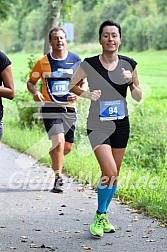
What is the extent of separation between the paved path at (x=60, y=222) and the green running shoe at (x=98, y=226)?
0.06 m

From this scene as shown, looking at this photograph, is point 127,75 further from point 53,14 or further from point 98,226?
point 53,14

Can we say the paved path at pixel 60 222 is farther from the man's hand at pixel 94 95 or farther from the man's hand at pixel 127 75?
the man's hand at pixel 127 75

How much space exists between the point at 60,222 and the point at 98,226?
0.80 meters

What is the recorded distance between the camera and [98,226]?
669 centimetres

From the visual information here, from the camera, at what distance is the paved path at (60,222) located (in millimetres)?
6367

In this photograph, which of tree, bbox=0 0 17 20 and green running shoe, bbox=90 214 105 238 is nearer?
green running shoe, bbox=90 214 105 238

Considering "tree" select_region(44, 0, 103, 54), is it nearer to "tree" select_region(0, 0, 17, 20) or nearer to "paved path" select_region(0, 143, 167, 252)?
"tree" select_region(0, 0, 17, 20)

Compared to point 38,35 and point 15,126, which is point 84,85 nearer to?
point 15,126

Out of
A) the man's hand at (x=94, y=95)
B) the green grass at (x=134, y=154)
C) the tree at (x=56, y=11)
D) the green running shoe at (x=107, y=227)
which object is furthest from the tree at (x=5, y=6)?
the green running shoe at (x=107, y=227)

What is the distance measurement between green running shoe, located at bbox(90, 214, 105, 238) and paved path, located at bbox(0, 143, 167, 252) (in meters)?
0.06

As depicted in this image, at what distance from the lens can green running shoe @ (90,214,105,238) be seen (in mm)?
6629

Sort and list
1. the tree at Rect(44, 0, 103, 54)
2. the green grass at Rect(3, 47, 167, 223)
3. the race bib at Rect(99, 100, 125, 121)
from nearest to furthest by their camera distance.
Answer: the race bib at Rect(99, 100, 125, 121) → the green grass at Rect(3, 47, 167, 223) → the tree at Rect(44, 0, 103, 54)

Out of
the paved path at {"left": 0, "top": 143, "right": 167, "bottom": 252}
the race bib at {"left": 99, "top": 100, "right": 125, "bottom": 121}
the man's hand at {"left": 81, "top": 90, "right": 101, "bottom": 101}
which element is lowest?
the paved path at {"left": 0, "top": 143, "right": 167, "bottom": 252}

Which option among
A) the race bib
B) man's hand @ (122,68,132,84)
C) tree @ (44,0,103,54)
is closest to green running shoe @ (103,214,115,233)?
the race bib
